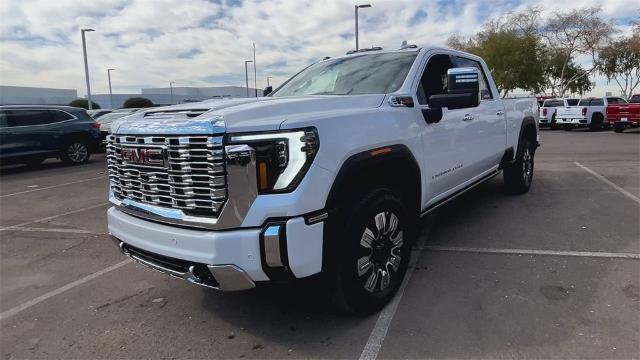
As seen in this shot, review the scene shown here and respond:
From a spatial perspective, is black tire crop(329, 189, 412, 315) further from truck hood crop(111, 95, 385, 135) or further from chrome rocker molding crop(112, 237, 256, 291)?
truck hood crop(111, 95, 385, 135)

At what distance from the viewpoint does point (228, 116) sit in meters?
2.60

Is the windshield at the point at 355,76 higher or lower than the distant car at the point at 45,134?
higher

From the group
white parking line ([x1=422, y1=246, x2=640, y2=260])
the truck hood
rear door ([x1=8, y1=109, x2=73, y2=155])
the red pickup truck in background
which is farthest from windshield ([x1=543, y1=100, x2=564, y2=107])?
the truck hood

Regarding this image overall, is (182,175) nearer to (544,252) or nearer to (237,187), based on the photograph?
(237,187)

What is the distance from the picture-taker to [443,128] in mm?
4074

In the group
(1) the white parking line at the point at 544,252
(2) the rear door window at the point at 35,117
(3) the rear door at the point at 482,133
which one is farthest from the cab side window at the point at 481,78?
(2) the rear door window at the point at 35,117

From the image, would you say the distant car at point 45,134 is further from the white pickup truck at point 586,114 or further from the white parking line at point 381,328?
the white pickup truck at point 586,114

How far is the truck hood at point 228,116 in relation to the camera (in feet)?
8.48

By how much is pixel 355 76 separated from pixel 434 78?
74cm

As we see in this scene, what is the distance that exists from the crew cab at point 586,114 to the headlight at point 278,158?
903 inches

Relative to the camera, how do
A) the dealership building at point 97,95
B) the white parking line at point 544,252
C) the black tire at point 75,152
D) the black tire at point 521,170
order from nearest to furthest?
1. the white parking line at point 544,252
2. the black tire at point 521,170
3. the black tire at point 75,152
4. the dealership building at point 97,95

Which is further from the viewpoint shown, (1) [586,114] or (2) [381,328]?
(1) [586,114]

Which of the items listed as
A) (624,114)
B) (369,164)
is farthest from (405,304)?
(624,114)

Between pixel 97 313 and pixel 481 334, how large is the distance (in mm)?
2743
